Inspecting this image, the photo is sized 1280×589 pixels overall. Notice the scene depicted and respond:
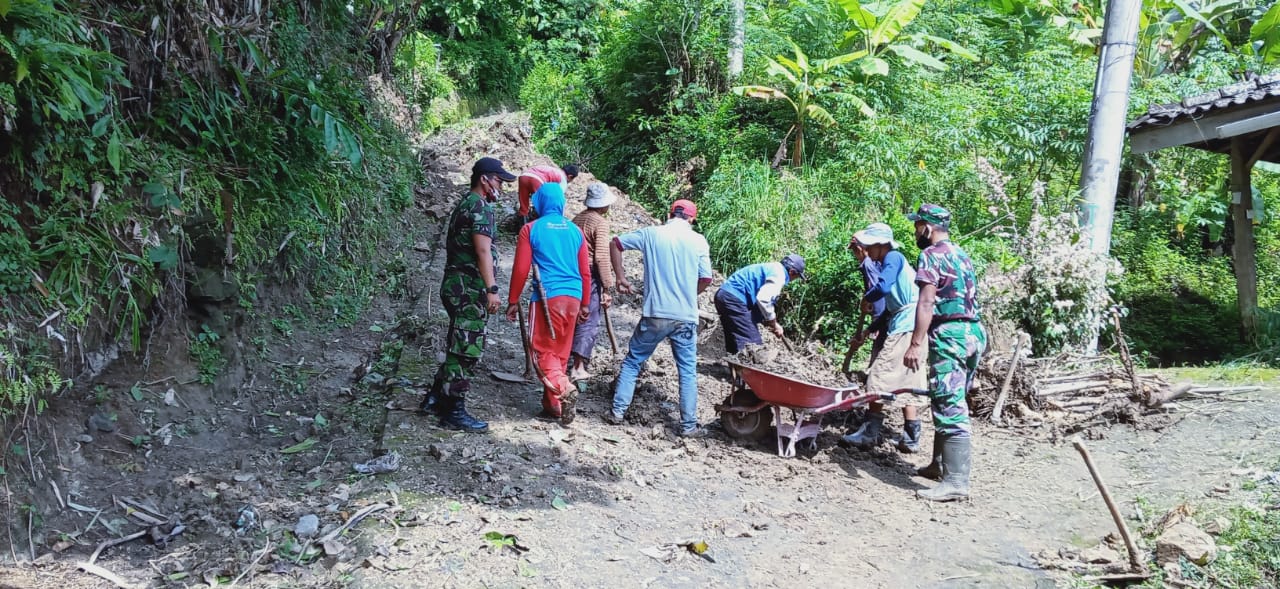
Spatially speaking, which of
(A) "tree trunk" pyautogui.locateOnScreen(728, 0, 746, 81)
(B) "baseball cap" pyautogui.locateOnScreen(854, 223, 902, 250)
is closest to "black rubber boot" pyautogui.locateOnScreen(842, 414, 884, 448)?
(B) "baseball cap" pyautogui.locateOnScreen(854, 223, 902, 250)

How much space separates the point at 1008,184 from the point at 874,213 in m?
1.92

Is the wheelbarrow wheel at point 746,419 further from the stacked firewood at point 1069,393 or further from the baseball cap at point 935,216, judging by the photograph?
the stacked firewood at point 1069,393

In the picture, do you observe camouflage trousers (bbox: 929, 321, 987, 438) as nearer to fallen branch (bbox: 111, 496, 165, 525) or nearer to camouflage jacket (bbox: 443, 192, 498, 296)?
camouflage jacket (bbox: 443, 192, 498, 296)

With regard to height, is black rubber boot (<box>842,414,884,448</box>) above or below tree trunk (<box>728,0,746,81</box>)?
below

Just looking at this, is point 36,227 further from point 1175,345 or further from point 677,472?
point 1175,345

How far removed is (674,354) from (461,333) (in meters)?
1.64

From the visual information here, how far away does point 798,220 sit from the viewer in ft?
38.0

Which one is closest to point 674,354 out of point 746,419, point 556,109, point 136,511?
point 746,419

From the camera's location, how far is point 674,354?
628 centimetres

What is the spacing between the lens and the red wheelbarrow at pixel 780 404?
5.77 metres

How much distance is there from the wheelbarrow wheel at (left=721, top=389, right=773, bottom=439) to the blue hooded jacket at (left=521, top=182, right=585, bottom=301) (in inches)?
58.8

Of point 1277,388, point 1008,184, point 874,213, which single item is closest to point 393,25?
point 874,213

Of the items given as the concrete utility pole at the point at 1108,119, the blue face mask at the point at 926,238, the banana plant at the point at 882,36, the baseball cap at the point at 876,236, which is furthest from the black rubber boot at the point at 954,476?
the banana plant at the point at 882,36

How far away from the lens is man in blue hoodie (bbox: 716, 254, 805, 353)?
7.74 metres
